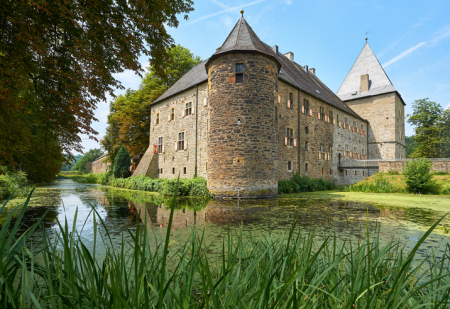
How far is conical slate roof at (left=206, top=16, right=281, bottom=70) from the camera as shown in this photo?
38.8 feet

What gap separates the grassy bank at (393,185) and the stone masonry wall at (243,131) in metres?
6.04

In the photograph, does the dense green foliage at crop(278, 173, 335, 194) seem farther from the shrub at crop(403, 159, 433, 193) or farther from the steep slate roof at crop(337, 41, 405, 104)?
the steep slate roof at crop(337, 41, 405, 104)

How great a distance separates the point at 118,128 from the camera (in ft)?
89.9

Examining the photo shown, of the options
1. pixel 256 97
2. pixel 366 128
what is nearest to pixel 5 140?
pixel 256 97

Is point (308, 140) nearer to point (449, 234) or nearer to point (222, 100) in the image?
point (222, 100)

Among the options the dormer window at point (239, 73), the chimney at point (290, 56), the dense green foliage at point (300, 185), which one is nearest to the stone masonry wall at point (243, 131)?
the dormer window at point (239, 73)

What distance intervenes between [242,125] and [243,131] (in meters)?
0.29

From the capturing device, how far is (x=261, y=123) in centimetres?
1174

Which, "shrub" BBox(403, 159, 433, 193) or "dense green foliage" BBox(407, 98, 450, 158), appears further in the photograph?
"dense green foliage" BBox(407, 98, 450, 158)

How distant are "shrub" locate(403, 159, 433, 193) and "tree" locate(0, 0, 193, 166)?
42.0 ft

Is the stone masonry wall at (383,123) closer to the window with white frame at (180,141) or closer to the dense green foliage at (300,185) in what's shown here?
the dense green foliage at (300,185)

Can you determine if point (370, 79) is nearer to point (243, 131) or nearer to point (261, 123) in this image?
point (261, 123)

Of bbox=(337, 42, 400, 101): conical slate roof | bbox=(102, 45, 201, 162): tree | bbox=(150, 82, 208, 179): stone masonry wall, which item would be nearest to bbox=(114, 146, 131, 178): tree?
bbox=(102, 45, 201, 162): tree

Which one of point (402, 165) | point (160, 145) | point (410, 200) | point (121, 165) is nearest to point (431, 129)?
point (402, 165)
